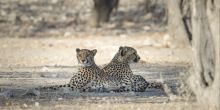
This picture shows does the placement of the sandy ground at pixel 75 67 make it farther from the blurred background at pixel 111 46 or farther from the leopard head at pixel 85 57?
the leopard head at pixel 85 57

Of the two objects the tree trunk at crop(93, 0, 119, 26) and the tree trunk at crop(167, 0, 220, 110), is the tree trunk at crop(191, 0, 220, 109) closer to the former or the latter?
the tree trunk at crop(167, 0, 220, 110)

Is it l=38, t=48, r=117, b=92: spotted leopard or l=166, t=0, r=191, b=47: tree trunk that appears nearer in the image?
l=38, t=48, r=117, b=92: spotted leopard

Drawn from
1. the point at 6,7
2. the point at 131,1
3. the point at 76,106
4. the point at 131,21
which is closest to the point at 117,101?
the point at 76,106

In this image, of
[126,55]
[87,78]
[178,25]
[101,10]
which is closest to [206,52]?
[87,78]

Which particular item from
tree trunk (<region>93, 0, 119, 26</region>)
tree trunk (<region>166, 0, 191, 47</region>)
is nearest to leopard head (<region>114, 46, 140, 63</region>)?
tree trunk (<region>166, 0, 191, 47</region>)

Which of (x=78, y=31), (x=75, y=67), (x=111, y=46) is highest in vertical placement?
(x=78, y=31)

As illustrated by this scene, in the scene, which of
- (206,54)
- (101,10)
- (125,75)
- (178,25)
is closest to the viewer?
(206,54)

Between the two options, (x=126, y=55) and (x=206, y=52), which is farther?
(x=126, y=55)

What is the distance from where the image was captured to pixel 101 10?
3103 cm

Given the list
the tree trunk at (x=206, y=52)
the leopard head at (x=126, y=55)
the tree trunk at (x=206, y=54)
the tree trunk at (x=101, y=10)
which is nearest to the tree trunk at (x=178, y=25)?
the tree trunk at (x=101, y=10)

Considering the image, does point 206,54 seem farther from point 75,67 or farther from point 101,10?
point 101,10

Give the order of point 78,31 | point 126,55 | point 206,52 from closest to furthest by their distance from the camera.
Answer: point 206,52 < point 126,55 < point 78,31

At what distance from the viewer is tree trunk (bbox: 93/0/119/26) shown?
3081 cm

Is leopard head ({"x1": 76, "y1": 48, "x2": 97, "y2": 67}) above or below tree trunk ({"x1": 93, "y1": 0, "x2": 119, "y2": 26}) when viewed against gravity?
below
